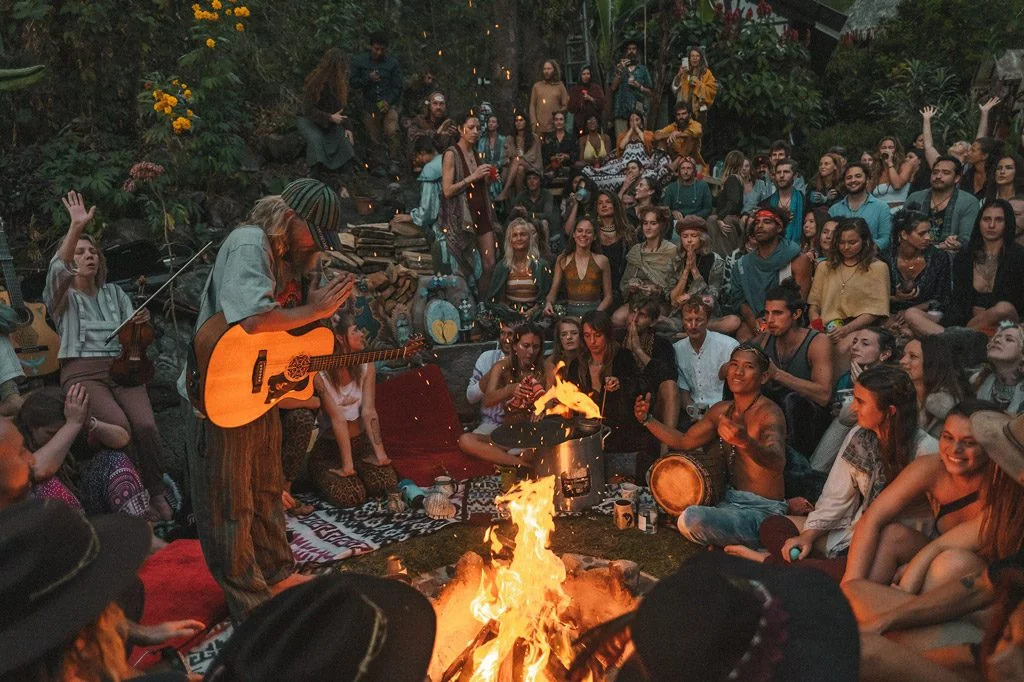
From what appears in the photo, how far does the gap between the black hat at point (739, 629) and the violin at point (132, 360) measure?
5.37 metres

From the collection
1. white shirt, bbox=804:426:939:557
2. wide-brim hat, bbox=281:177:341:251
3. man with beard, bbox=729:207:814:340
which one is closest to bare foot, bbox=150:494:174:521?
wide-brim hat, bbox=281:177:341:251

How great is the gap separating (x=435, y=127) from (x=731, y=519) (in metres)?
7.39

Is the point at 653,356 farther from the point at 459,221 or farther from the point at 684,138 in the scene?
the point at 684,138

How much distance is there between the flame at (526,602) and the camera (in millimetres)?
4293

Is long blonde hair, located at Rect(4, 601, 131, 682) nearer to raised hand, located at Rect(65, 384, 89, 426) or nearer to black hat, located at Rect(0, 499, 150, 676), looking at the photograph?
black hat, located at Rect(0, 499, 150, 676)

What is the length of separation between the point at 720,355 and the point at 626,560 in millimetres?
2253

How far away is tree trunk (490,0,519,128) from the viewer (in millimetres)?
14961

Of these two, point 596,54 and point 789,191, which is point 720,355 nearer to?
point 789,191

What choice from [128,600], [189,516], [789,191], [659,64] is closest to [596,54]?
[659,64]

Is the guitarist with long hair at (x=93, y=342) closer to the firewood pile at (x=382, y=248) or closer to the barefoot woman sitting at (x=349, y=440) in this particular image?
the barefoot woman sitting at (x=349, y=440)

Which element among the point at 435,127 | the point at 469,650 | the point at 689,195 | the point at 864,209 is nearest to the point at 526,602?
the point at 469,650

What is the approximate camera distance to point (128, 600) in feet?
12.4

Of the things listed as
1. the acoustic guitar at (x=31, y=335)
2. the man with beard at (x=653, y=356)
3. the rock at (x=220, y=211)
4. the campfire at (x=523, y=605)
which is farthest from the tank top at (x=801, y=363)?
the rock at (x=220, y=211)

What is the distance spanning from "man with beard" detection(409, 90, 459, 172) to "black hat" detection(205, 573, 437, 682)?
341 inches
